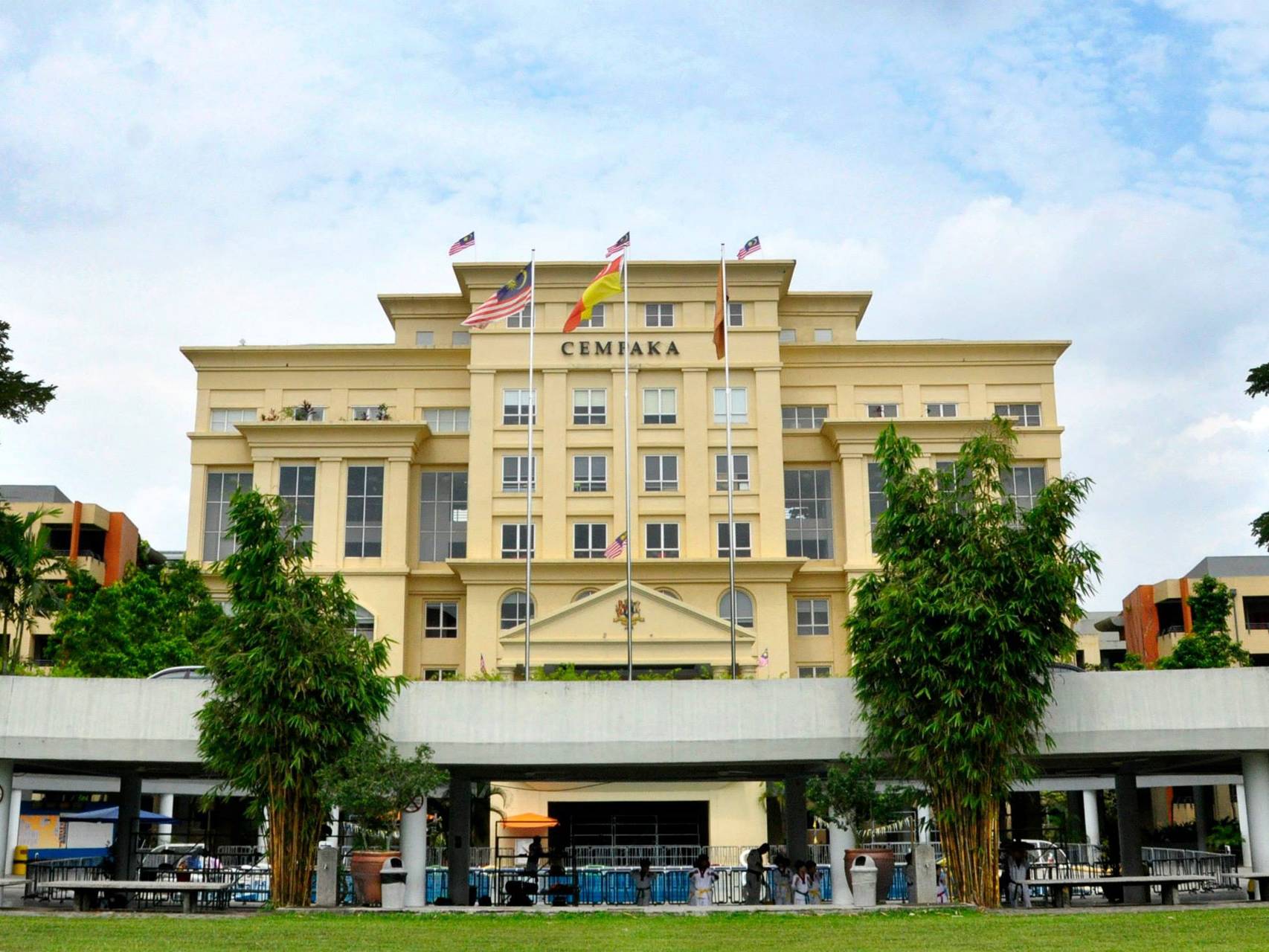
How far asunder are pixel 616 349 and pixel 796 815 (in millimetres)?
34066

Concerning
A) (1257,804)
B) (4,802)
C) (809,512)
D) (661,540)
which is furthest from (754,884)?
(809,512)

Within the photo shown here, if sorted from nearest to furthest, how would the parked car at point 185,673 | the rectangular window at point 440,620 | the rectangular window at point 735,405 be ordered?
the parked car at point 185,673 → the rectangular window at point 440,620 → the rectangular window at point 735,405

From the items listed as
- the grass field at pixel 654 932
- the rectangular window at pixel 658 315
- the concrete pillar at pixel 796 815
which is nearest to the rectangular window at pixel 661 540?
the rectangular window at pixel 658 315

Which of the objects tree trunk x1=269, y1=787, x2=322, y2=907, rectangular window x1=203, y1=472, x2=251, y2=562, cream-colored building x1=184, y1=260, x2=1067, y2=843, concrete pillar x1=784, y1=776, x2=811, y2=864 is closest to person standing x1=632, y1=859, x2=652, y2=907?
concrete pillar x1=784, y1=776, x2=811, y2=864

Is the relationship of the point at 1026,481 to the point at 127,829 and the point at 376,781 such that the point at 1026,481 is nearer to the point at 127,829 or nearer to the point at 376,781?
the point at 127,829

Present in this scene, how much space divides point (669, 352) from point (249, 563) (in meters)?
37.1

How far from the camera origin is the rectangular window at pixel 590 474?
6531cm

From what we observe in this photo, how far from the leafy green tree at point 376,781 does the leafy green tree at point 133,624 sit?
23.6m

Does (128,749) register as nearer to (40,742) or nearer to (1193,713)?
(40,742)

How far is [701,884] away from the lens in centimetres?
3231

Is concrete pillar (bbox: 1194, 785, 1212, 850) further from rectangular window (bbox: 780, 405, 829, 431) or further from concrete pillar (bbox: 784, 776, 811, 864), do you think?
concrete pillar (bbox: 784, 776, 811, 864)

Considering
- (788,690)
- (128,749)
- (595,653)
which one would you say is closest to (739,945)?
(788,690)

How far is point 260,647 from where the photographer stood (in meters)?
30.3

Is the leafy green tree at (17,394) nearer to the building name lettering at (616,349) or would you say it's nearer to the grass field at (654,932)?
the grass field at (654,932)
